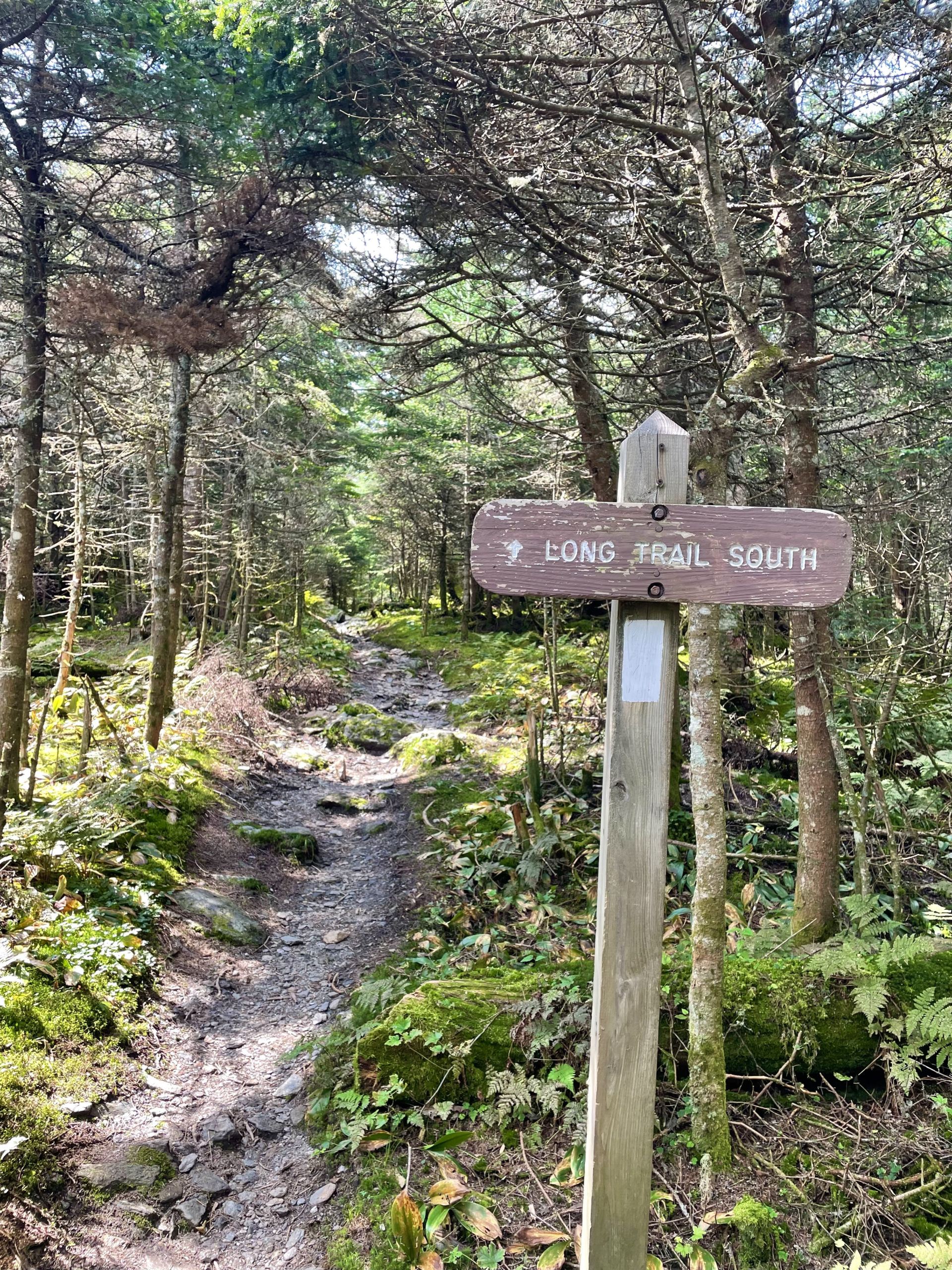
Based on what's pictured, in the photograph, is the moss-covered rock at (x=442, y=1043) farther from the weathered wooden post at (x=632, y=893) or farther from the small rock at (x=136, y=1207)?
the weathered wooden post at (x=632, y=893)

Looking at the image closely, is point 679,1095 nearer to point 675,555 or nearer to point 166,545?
point 675,555

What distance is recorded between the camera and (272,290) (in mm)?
9164

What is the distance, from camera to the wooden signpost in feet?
7.50

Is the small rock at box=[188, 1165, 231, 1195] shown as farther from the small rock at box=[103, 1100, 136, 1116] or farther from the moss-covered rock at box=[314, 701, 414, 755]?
the moss-covered rock at box=[314, 701, 414, 755]

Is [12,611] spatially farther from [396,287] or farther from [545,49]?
[545,49]

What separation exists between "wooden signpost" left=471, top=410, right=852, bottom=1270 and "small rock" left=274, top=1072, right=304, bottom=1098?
2620 mm

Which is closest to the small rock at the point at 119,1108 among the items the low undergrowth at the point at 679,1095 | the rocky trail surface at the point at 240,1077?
the rocky trail surface at the point at 240,1077

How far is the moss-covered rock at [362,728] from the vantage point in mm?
12234

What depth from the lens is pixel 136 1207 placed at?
3.35 meters

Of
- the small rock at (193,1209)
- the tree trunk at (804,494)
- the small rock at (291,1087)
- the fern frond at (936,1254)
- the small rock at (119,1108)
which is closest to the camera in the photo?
the fern frond at (936,1254)

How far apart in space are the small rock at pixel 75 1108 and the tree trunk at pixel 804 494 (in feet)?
14.2

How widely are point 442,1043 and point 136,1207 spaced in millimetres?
1604

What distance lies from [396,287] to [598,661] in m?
4.61

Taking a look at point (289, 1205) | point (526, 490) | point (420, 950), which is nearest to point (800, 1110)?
point (289, 1205)
